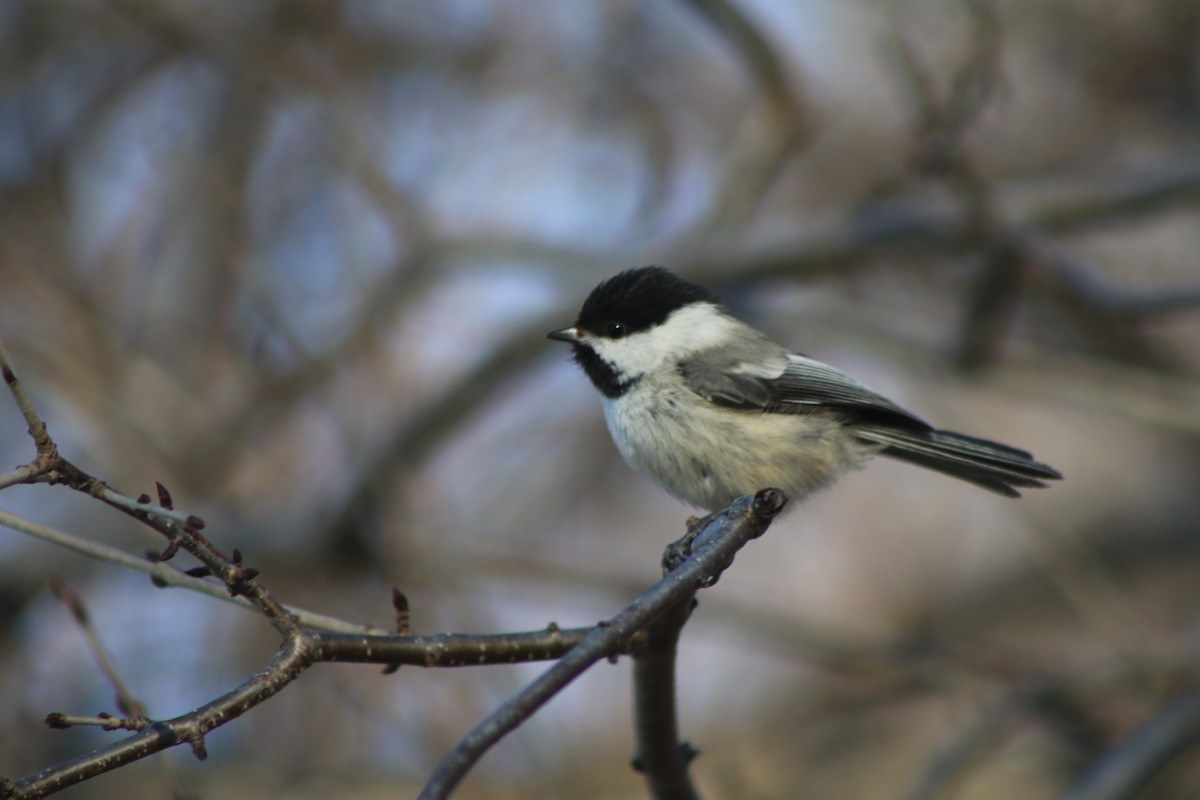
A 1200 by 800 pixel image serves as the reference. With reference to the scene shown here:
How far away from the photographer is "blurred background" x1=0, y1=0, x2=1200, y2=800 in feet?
13.7

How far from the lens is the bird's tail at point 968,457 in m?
2.89

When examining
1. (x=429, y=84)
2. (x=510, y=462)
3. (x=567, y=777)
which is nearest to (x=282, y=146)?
(x=429, y=84)

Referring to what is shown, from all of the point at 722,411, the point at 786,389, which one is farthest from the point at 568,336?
the point at 786,389

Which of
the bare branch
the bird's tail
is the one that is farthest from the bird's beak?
the bare branch

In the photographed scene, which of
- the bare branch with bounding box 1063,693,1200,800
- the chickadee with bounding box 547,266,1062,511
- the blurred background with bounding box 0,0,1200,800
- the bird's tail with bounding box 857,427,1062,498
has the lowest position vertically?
the bare branch with bounding box 1063,693,1200,800

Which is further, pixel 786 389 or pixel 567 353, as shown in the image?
pixel 567 353

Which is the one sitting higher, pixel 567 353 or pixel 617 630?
pixel 567 353

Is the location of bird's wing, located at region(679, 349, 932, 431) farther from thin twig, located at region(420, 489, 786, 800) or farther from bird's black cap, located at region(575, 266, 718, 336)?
thin twig, located at region(420, 489, 786, 800)

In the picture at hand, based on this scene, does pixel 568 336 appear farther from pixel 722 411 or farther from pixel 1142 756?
pixel 1142 756

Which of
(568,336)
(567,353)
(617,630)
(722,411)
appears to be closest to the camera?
(617,630)

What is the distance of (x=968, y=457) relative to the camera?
295 cm

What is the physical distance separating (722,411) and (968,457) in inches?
28.3

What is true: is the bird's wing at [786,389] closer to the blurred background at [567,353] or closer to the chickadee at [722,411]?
the chickadee at [722,411]

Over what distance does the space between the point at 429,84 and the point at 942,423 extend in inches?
131
